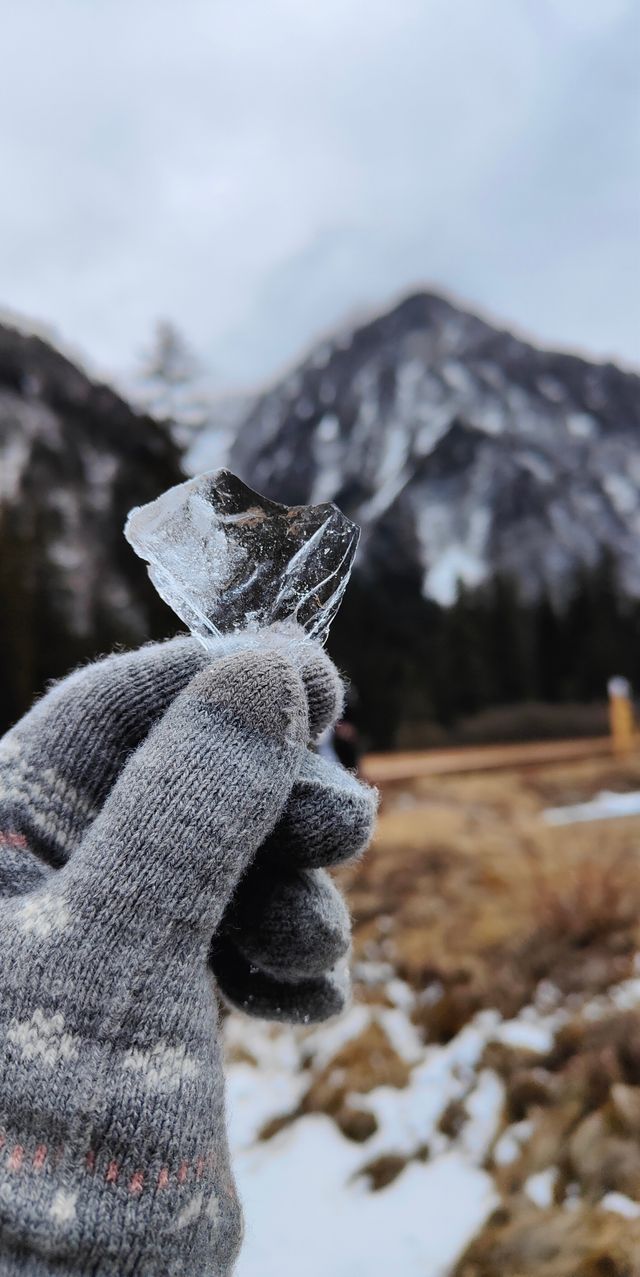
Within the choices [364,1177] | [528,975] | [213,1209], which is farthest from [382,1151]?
[213,1209]

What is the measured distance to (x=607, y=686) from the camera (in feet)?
20.6

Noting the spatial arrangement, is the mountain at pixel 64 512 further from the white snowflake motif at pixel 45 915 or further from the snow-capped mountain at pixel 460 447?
the white snowflake motif at pixel 45 915

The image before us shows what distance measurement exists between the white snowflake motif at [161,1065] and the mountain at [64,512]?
3403mm

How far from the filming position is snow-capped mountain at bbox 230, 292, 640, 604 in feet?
20.2

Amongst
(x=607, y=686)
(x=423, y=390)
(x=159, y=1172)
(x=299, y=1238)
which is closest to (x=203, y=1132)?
(x=159, y=1172)

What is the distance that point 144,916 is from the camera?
0.60 metres

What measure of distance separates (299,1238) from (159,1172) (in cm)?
116

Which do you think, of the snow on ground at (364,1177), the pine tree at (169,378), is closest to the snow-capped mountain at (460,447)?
the pine tree at (169,378)

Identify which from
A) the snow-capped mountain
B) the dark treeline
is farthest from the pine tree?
the dark treeline

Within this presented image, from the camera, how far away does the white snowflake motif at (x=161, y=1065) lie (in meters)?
0.58

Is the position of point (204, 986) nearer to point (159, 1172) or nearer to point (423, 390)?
point (159, 1172)

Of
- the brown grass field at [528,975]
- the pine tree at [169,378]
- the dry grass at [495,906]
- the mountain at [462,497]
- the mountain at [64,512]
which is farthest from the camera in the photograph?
the mountain at [462,497]

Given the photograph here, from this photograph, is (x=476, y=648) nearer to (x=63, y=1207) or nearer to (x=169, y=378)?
(x=169, y=378)

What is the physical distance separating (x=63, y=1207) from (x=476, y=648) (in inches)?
221
